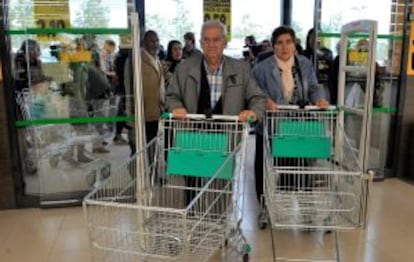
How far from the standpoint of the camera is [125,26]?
3.69m

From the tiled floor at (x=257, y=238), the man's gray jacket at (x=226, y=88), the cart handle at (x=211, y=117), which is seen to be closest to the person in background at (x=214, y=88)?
the man's gray jacket at (x=226, y=88)

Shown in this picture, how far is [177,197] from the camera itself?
2.53 m

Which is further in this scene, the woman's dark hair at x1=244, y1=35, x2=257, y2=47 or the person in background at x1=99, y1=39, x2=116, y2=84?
the woman's dark hair at x1=244, y1=35, x2=257, y2=47

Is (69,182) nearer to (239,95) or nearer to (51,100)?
(51,100)

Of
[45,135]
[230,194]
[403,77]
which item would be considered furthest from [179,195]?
[403,77]

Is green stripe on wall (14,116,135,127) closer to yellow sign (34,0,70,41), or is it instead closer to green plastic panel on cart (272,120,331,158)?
yellow sign (34,0,70,41)

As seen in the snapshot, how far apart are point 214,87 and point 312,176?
0.85 m

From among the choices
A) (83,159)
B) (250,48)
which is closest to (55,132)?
(83,159)

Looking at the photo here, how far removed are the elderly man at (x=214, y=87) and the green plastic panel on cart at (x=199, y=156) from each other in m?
0.27

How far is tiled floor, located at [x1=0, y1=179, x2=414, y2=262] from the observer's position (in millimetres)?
2939

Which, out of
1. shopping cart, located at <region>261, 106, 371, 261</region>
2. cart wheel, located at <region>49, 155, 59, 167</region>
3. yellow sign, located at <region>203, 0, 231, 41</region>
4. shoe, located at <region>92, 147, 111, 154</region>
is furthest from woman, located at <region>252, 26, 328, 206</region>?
yellow sign, located at <region>203, 0, 231, 41</region>

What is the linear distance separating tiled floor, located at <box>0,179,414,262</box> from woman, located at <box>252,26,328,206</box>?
1027mm

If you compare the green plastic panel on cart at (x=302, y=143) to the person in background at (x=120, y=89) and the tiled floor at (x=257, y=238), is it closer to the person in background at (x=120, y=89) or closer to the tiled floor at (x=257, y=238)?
the tiled floor at (x=257, y=238)

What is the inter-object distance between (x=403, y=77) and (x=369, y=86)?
2051mm
